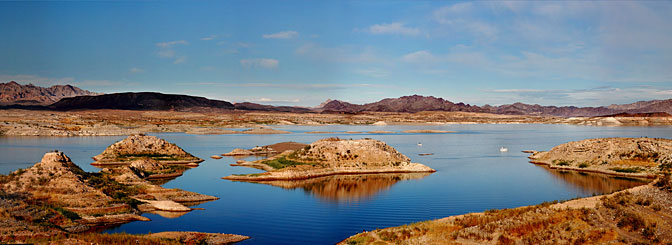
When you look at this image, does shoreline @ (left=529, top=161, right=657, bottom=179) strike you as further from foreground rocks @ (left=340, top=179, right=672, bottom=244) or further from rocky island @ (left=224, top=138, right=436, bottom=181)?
foreground rocks @ (left=340, top=179, right=672, bottom=244)

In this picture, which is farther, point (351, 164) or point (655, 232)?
point (351, 164)

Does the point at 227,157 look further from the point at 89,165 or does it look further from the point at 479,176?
the point at 479,176

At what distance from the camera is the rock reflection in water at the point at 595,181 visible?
132 ft

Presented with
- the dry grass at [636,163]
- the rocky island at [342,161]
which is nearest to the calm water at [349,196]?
the rocky island at [342,161]

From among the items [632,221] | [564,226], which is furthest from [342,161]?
[632,221]

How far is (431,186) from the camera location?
4112 cm

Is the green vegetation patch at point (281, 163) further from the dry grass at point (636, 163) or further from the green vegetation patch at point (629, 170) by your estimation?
the dry grass at point (636, 163)

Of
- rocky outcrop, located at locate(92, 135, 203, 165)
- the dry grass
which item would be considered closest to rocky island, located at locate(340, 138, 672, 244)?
the dry grass

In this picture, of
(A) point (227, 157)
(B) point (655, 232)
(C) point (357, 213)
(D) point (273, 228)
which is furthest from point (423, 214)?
(A) point (227, 157)

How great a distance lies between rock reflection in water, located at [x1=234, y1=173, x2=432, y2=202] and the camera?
37.1m

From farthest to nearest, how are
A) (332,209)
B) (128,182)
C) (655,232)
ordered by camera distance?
(128,182) < (332,209) < (655,232)

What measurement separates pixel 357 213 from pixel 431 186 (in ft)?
42.7

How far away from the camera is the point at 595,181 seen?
44844 millimetres

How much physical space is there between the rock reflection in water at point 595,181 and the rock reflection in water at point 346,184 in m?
14.2
